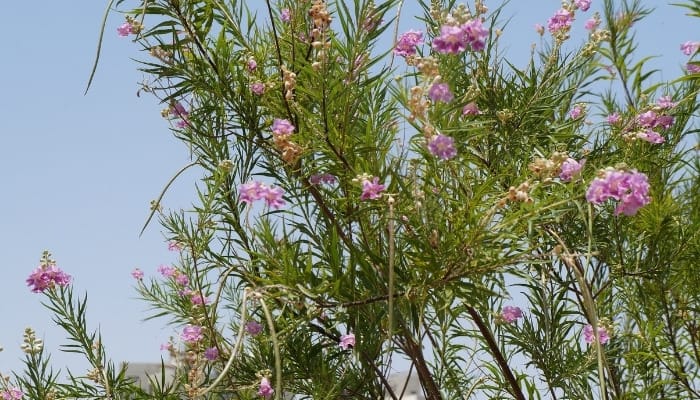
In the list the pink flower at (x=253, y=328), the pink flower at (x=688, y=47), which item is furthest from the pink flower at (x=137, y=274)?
the pink flower at (x=688, y=47)

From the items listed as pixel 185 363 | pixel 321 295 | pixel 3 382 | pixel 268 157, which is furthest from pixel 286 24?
pixel 3 382

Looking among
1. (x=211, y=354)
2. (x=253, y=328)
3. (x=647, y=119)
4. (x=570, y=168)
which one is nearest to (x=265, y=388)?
(x=253, y=328)

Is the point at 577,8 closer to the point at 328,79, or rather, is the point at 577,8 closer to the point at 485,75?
the point at 485,75

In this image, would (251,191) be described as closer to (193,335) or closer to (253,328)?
(253,328)

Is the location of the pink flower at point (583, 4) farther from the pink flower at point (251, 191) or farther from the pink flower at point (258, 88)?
the pink flower at point (251, 191)

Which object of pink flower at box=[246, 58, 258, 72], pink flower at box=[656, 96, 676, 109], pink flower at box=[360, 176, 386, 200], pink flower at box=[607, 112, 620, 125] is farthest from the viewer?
pink flower at box=[607, 112, 620, 125]

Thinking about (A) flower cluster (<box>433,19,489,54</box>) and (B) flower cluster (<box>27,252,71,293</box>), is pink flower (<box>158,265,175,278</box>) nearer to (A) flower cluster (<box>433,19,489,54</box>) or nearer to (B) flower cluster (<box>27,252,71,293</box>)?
(B) flower cluster (<box>27,252,71,293</box>)

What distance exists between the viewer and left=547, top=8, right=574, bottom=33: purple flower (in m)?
1.96

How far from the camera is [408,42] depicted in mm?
1709

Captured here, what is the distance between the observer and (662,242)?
204 cm

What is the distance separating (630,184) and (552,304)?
0.84 m

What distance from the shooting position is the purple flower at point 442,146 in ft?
3.90

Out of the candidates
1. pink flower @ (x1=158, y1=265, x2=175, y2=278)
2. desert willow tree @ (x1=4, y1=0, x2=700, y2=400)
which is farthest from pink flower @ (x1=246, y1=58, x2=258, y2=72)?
pink flower @ (x1=158, y1=265, x2=175, y2=278)

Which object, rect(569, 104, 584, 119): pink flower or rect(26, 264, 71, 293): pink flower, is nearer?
rect(26, 264, 71, 293): pink flower
